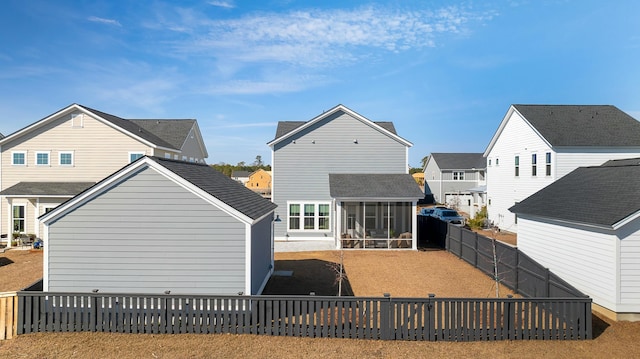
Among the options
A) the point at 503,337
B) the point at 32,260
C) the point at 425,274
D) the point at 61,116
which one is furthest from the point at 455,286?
the point at 61,116

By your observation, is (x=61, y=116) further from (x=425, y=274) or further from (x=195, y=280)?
(x=425, y=274)

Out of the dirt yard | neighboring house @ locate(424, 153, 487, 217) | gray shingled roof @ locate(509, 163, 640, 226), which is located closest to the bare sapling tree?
the dirt yard

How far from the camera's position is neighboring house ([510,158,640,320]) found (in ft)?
30.9

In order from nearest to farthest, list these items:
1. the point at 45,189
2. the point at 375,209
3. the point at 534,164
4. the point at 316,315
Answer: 1. the point at 316,315
2. the point at 45,189
3. the point at 375,209
4. the point at 534,164

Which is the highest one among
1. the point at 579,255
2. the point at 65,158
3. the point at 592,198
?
the point at 65,158

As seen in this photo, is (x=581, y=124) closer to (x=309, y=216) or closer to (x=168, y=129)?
(x=309, y=216)

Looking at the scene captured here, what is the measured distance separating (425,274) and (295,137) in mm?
12192

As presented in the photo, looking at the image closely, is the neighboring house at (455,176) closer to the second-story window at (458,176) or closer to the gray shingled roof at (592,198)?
the second-story window at (458,176)

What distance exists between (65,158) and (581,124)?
3441cm

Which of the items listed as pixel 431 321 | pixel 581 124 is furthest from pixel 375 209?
pixel 581 124

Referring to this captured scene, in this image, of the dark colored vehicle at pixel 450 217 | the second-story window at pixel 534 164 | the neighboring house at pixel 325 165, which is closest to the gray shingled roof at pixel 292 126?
the neighboring house at pixel 325 165

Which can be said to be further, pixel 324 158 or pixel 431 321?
pixel 324 158

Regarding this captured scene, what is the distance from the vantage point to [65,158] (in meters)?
22.0

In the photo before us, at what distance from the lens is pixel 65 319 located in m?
8.48
